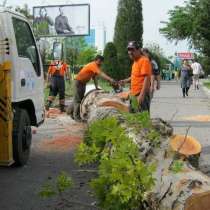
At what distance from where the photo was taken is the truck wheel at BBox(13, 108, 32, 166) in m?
9.01

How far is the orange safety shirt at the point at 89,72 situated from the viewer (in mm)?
13995

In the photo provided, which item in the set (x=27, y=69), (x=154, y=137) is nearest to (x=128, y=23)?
(x=27, y=69)

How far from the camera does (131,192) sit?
539 cm

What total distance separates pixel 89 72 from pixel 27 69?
4912 millimetres

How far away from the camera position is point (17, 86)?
29.2 ft

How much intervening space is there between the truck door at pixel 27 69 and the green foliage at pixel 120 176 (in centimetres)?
311

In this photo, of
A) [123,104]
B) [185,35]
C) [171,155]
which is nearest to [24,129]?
[171,155]

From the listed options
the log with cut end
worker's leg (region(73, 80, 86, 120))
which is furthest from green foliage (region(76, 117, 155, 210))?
worker's leg (region(73, 80, 86, 120))

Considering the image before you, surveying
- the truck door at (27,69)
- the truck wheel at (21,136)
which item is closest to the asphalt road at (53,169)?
the truck wheel at (21,136)

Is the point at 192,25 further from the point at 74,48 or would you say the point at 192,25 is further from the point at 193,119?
the point at 193,119

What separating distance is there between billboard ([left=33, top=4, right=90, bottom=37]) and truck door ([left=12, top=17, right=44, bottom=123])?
76.9 ft

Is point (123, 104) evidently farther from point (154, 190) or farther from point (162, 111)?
point (154, 190)

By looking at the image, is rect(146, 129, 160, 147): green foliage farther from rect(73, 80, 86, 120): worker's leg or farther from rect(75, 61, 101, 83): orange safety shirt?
rect(73, 80, 86, 120): worker's leg

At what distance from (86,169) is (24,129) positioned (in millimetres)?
1093
